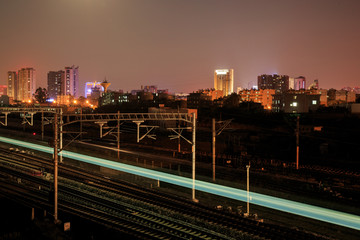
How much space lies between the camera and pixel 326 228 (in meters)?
12.1

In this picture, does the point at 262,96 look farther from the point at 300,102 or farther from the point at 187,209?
the point at 187,209

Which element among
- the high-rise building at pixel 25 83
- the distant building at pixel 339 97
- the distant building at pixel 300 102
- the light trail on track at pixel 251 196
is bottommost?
the light trail on track at pixel 251 196

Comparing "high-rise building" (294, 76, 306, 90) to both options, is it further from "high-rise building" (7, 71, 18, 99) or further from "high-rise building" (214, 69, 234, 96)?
"high-rise building" (7, 71, 18, 99)

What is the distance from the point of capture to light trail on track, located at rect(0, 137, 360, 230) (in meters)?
12.9

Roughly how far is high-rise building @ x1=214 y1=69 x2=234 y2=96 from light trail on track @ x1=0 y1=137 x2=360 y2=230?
122418 millimetres

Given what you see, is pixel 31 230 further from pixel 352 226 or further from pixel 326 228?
pixel 352 226

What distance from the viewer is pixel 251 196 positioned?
1559 centimetres

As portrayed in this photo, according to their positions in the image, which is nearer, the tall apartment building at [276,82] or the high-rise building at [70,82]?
the tall apartment building at [276,82]

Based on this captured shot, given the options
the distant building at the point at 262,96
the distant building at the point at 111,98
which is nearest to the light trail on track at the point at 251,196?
the distant building at the point at 262,96

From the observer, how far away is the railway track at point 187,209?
1120 centimetres

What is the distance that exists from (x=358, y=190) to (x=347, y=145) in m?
11.2

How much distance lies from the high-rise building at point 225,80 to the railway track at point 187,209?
126 meters

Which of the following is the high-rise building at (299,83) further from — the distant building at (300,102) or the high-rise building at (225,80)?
the distant building at (300,102)

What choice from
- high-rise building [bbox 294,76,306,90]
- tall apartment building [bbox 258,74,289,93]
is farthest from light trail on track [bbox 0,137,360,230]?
high-rise building [bbox 294,76,306,90]
